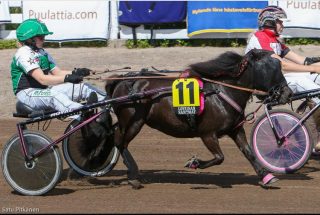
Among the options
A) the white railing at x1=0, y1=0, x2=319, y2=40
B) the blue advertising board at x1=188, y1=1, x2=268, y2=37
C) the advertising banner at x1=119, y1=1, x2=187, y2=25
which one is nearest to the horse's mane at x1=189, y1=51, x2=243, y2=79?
the blue advertising board at x1=188, y1=1, x2=268, y2=37

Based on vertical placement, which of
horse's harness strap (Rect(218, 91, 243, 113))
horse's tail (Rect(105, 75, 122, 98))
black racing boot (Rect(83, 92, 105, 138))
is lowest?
black racing boot (Rect(83, 92, 105, 138))

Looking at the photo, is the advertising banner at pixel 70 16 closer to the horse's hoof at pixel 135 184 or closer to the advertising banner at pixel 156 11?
the advertising banner at pixel 156 11

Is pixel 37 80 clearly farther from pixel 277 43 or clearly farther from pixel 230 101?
pixel 277 43

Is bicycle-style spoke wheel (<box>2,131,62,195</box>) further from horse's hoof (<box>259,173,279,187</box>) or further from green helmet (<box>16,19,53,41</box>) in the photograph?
horse's hoof (<box>259,173,279,187</box>)

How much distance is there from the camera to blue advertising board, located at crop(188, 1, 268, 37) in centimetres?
1744

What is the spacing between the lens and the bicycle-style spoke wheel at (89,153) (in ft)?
29.6

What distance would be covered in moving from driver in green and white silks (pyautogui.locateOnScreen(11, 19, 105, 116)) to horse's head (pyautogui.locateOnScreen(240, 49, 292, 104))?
1634mm

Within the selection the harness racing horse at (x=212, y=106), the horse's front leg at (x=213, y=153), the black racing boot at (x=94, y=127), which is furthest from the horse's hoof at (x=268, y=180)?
the black racing boot at (x=94, y=127)

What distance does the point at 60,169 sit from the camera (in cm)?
830

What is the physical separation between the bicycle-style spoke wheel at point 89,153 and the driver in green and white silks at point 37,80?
1.72ft

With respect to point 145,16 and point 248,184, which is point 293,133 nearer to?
point 248,184

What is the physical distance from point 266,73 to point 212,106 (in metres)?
0.67

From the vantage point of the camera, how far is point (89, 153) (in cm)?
907

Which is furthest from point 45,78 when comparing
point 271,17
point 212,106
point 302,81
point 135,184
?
point 302,81
